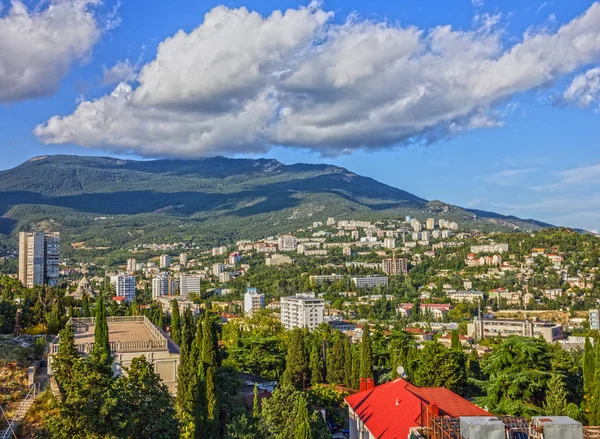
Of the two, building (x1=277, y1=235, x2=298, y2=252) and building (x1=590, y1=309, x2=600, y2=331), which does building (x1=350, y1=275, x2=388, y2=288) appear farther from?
building (x1=277, y1=235, x2=298, y2=252)

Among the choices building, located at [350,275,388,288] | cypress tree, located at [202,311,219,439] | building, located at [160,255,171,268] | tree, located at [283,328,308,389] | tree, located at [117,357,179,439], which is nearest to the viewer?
tree, located at [117,357,179,439]

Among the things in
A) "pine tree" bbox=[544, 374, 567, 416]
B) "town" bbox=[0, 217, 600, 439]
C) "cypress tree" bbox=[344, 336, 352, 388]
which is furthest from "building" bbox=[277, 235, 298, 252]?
"pine tree" bbox=[544, 374, 567, 416]

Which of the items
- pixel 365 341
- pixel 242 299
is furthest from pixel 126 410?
pixel 242 299

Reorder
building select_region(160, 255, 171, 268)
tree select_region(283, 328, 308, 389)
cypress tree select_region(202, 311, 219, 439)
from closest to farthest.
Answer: cypress tree select_region(202, 311, 219, 439)
tree select_region(283, 328, 308, 389)
building select_region(160, 255, 171, 268)

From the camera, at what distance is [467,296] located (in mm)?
89000

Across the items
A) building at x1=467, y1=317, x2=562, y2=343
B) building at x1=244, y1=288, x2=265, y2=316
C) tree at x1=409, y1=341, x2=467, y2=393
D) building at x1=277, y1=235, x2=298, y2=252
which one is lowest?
building at x1=467, y1=317, x2=562, y2=343

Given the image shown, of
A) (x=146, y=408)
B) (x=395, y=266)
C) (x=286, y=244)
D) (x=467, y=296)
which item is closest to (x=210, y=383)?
(x=146, y=408)

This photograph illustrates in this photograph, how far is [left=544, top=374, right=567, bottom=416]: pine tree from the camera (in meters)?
18.8

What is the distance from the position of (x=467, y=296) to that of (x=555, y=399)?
71695mm

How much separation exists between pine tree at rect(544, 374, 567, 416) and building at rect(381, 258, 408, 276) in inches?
3711

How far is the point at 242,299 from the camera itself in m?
98.8

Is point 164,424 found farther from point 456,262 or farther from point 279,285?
point 456,262

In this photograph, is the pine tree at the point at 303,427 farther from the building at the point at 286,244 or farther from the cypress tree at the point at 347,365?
the building at the point at 286,244

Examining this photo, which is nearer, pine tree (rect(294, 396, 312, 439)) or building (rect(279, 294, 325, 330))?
pine tree (rect(294, 396, 312, 439))
